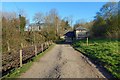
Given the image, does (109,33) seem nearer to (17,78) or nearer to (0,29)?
(0,29)

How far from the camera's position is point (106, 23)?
4938 centimetres

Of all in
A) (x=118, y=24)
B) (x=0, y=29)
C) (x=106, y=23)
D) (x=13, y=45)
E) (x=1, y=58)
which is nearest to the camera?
(x=1, y=58)

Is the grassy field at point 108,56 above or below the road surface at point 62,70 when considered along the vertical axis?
above

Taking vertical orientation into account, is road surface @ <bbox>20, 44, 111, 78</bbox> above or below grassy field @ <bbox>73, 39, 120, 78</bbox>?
below

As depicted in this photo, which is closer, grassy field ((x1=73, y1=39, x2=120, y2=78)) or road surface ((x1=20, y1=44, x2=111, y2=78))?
road surface ((x1=20, y1=44, x2=111, y2=78))

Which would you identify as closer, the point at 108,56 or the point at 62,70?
the point at 62,70

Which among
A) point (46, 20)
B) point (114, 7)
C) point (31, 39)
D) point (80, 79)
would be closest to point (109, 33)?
point (114, 7)

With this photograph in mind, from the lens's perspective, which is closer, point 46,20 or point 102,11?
point 102,11

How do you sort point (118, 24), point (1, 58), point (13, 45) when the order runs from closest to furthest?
point (1, 58), point (13, 45), point (118, 24)

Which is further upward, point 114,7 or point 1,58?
point 114,7

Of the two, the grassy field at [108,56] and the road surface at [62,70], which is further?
the grassy field at [108,56]

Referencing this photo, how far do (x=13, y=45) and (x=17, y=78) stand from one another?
570 inches

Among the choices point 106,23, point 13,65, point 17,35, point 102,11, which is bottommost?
point 13,65

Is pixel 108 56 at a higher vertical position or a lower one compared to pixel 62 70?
higher
